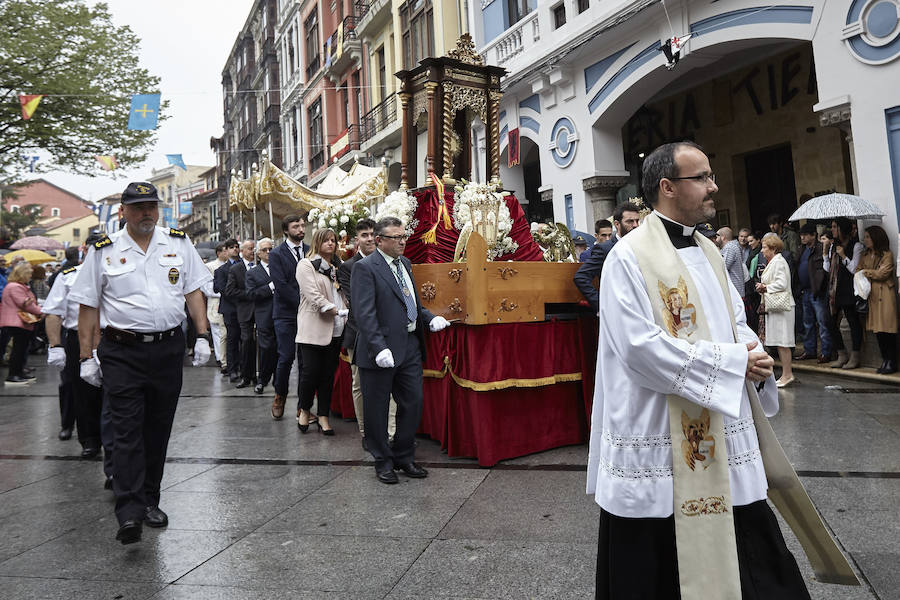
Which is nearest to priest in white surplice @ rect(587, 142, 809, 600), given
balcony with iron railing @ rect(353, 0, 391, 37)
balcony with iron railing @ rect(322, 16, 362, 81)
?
balcony with iron railing @ rect(353, 0, 391, 37)

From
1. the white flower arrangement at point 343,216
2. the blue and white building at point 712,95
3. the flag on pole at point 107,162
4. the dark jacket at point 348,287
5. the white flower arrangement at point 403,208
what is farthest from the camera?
the flag on pole at point 107,162

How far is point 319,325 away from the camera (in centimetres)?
635

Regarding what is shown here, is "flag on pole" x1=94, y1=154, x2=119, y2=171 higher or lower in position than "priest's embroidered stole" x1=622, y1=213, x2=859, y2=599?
higher

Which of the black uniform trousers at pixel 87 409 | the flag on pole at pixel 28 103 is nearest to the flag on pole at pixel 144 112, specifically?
the flag on pole at pixel 28 103

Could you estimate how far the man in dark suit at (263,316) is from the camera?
8211 mm

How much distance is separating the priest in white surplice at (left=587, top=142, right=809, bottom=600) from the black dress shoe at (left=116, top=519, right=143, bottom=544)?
2.63 meters

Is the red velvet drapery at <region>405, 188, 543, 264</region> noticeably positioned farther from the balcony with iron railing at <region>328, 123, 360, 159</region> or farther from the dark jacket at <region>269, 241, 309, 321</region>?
the balcony with iron railing at <region>328, 123, 360, 159</region>

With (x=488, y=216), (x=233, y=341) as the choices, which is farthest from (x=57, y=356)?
(x=233, y=341)

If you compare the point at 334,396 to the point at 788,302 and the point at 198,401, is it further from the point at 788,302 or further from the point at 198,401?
the point at 788,302

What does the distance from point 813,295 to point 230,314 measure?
335 inches

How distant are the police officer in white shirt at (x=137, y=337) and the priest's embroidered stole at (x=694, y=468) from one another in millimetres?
3018

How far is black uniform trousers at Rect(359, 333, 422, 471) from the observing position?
15.9 feet

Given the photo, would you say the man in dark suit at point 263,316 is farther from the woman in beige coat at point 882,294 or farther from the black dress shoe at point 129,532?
the woman in beige coat at point 882,294

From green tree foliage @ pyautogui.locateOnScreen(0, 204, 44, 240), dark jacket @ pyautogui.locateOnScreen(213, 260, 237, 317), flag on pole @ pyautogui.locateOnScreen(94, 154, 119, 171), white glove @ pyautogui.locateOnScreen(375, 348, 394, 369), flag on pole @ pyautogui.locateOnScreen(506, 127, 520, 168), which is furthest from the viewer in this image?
green tree foliage @ pyautogui.locateOnScreen(0, 204, 44, 240)
